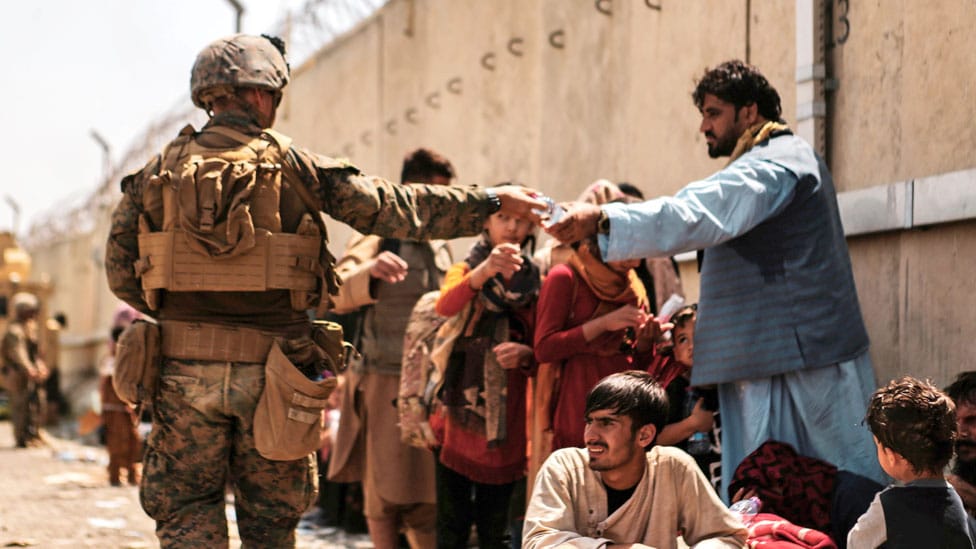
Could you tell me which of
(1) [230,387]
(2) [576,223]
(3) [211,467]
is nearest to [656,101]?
(2) [576,223]

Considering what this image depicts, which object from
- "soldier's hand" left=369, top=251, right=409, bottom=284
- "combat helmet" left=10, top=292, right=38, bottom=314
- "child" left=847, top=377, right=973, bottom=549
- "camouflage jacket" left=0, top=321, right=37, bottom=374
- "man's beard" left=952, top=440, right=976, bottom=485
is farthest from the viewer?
"combat helmet" left=10, top=292, right=38, bottom=314

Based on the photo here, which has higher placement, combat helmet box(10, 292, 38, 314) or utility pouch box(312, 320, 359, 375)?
combat helmet box(10, 292, 38, 314)

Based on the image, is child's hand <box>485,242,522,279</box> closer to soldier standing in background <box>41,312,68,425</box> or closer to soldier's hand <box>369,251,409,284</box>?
soldier's hand <box>369,251,409,284</box>

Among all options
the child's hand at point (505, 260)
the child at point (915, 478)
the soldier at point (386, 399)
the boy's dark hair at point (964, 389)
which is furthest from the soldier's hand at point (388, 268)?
the child at point (915, 478)

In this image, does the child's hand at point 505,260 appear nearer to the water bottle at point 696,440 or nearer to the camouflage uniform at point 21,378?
the water bottle at point 696,440

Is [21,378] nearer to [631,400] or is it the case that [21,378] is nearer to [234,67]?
[234,67]

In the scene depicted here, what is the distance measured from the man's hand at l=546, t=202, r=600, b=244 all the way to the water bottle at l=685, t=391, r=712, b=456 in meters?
0.94

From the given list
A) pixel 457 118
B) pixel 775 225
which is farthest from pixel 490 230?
pixel 457 118

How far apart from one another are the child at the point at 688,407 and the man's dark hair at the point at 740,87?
804 mm

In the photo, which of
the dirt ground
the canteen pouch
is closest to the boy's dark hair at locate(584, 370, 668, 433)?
the canteen pouch

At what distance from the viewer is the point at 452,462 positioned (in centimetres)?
555

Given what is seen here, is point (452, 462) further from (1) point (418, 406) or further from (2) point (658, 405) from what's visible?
(2) point (658, 405)

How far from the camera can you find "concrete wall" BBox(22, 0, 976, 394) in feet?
15.8

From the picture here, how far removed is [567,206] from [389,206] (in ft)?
2.07
